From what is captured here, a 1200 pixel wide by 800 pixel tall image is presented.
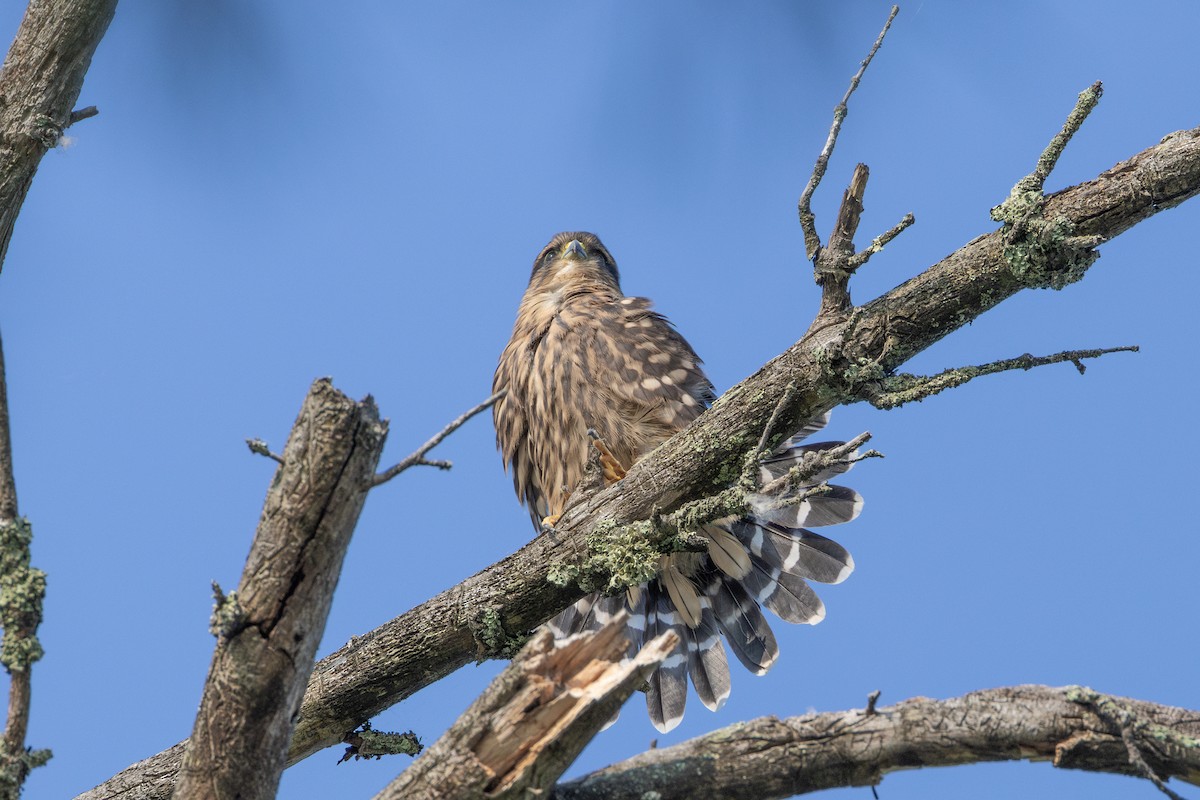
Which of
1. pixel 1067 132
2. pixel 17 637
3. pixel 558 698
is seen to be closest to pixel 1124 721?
pixel 558 698

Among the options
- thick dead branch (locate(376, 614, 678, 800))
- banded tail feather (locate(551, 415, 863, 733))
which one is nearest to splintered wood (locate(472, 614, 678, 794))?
thick dead branch (locate(376, 614, 678, 800))

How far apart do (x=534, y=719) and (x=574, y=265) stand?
12.0 ft

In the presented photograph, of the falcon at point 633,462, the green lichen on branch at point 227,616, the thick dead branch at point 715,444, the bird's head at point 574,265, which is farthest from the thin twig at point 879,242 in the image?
the bird's head at point 574,265

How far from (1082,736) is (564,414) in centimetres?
239

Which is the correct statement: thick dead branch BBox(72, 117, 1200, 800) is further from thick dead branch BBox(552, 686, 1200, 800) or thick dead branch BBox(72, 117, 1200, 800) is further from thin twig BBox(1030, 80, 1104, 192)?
thick dead branch BBox(552, 686, 1200, 800)

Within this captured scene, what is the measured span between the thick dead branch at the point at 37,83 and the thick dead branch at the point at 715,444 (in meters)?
1.37

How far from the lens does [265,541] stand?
6.70 feet

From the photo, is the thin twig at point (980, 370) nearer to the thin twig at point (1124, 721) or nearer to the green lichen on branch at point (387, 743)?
the thin twig at point (1124, 721)

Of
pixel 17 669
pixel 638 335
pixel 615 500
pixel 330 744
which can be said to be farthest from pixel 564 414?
pixel 17 669

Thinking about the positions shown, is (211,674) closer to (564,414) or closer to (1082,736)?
(1082,736)

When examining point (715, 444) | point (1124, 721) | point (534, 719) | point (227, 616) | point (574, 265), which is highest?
point (574, 265)

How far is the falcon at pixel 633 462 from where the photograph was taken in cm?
399

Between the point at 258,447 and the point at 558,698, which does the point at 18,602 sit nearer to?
the point at 258,447

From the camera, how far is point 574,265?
549 centimetres
